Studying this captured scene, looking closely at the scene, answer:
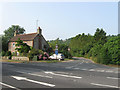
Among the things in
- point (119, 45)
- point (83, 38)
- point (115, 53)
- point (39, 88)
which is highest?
point (83, 38)

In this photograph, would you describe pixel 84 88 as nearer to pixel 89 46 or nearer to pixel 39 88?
pixel 39 88

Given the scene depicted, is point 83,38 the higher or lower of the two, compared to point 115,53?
higher

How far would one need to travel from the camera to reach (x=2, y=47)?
53750 millimetres

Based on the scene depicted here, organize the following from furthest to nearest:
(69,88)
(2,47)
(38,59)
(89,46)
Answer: (89,46) → (2,47) → (38,59) → (69,88)

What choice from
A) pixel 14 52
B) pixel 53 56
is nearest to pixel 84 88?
pixel 53 56

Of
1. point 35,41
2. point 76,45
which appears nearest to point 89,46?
point 76,45

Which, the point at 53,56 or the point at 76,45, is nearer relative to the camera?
the point at 53,56

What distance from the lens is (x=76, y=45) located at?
86875mm

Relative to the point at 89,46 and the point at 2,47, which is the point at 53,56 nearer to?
the point at 2,47

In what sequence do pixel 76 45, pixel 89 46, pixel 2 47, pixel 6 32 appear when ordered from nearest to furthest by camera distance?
pixel 2 47 < pixel 89 46 < pixel 6 32 < pixel 76 45

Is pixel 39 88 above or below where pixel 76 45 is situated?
below

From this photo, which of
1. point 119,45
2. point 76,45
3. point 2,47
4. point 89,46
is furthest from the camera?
point 76,45

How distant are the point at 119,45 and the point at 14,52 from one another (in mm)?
33500

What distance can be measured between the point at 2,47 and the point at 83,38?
172 ft
